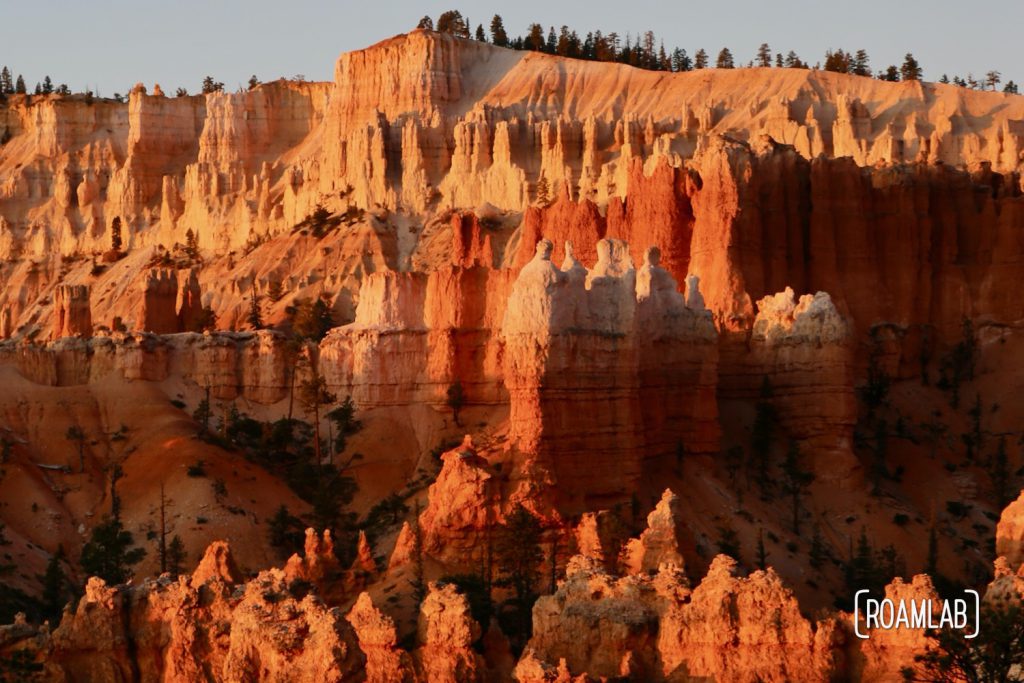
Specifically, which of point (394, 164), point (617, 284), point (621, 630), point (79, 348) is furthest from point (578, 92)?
point (621, 630)

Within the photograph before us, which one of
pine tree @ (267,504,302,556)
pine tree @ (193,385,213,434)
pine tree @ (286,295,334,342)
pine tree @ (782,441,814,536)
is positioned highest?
pine tree @ (286,295,334,342)

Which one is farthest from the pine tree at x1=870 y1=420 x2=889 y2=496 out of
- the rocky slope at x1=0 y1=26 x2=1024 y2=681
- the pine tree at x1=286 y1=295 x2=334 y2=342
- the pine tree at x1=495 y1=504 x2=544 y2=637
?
the pine tree at x1=286 y1=295 x2=334 y2=342

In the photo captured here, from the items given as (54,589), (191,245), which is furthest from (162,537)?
(191,245)

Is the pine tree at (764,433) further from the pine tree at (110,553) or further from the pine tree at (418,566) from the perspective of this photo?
the pine tree at (110,553)

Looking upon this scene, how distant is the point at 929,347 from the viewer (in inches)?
3920

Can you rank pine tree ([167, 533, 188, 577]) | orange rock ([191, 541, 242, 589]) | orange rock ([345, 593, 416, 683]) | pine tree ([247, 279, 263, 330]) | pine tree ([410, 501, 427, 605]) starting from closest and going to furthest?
orange rock ([345, 593, 416, 683]), pine tree ([410, 501, 427, 605]), orange rock ([191, 541, 242, 589]), pine tree ([167, 533, 188, 577]), pine tree ([247, 279, 263, 330])

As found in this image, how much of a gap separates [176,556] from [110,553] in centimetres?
250

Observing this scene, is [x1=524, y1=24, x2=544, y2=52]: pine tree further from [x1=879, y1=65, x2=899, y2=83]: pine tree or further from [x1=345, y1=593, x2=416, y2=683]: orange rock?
[x1=345, y1=593, x2=416, y2=683]: orange rock

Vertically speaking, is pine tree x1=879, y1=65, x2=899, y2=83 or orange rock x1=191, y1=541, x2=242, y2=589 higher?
pine tree x1=879, y1=65, x2=899, y2=83

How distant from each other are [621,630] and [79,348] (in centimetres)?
4242

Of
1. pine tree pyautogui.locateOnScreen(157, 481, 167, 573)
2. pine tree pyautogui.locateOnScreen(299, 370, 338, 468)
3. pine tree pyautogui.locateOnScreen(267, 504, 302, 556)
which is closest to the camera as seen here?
pine tree pyautogui.locateOnScreen(157, 481, 167, 573)

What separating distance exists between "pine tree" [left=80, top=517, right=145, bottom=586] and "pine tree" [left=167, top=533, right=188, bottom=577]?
126 cm

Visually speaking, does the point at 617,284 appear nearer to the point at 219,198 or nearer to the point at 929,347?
the point at 929,347

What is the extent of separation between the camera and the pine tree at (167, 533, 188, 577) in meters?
73.2
